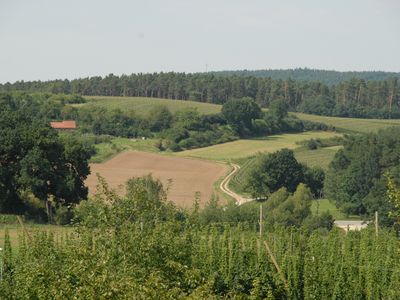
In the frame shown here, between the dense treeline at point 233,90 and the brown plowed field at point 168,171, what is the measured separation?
69.7 m

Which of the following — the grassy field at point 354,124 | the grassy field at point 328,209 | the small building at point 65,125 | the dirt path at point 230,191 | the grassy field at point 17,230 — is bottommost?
the grassy field at point 328,209

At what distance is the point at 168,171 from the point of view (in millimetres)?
81750

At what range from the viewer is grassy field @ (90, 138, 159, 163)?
287 ft

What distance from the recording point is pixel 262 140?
4294 inches

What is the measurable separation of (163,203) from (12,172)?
22.5 meters

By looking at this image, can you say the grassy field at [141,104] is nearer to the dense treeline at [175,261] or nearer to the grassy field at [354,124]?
the grassy field at [354,124]

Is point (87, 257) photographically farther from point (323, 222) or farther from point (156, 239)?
point (323, 222)

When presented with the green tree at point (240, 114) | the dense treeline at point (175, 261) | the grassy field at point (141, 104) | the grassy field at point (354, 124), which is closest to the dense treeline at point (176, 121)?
the green tree at point (240, 114)

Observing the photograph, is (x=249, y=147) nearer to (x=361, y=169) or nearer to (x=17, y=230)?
(x=361, y=169)

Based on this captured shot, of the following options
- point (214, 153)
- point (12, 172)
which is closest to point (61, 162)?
point (12, 172)

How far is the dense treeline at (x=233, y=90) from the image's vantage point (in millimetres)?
158675

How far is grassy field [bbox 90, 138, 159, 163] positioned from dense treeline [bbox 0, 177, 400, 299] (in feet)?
177

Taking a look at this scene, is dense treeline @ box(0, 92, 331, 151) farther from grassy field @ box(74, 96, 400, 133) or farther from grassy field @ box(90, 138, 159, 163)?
grassy field @ box(74, 96, 400, 133)

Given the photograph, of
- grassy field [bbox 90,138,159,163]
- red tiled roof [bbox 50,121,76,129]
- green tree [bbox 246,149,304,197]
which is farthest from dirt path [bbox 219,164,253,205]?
red tiled roof [bbox 50,121,76,129]
